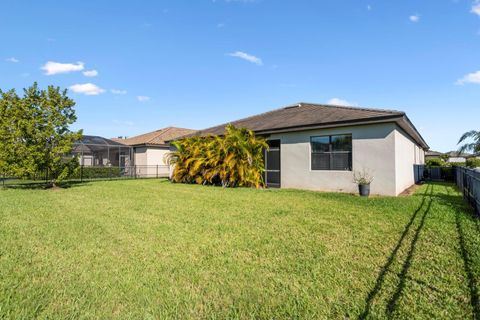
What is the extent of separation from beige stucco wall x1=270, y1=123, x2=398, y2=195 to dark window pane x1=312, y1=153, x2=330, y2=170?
0.62 feet

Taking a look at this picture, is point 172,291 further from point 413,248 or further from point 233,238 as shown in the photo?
point 413,248

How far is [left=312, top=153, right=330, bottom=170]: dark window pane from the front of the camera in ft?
36.6

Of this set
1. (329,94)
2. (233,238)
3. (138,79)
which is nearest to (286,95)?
(329,94)

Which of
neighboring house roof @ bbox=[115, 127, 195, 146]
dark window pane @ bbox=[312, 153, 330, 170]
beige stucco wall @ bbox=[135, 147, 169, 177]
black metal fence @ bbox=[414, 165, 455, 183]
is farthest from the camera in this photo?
neighboring house roof @ bbox=[115, 127, 195, 146]

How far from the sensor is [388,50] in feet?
37.6

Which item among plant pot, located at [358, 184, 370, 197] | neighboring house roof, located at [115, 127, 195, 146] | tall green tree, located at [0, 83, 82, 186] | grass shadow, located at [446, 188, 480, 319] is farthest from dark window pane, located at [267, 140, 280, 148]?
neighboring house roof, located at [115, 127, 195, 146]

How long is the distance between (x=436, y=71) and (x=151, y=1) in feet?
41.2

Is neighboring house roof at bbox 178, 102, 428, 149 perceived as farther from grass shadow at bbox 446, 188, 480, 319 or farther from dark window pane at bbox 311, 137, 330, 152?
grass shadow at bbox 446, 188, 480, 319

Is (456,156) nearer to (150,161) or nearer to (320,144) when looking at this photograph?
(320,144)

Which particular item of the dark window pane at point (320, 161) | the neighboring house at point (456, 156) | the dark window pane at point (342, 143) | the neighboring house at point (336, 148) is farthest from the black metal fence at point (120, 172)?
the neighboring house at point (456, 156)

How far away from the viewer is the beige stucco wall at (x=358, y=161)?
9.56 m

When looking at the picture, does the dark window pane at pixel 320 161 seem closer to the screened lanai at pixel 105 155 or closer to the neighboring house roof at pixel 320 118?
the neighboring house roof at pixel 320 118

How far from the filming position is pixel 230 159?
1265 cm

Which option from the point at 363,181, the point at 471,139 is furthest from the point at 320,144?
the point at 471,139
